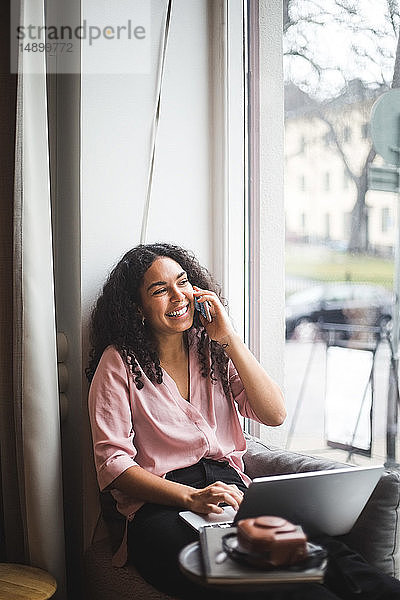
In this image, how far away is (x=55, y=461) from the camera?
2.00 meters

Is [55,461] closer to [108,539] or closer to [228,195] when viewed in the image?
[108,539]

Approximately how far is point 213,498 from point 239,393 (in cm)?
39

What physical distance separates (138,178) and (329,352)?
0.72m

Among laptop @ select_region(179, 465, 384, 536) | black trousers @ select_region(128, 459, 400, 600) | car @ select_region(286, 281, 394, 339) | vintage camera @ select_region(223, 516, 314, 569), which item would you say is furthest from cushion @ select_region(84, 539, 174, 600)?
car @ select_region(286, 281, 394, 339)

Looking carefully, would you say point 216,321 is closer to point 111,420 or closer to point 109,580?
point 111,420

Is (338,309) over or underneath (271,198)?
underneath

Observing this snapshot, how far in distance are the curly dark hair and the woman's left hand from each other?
0.09 metres

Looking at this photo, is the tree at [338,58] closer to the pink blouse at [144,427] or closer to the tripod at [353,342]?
the tripod at [353,342]

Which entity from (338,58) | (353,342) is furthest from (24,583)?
(338,58)

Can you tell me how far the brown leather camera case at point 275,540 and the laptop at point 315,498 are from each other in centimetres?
12

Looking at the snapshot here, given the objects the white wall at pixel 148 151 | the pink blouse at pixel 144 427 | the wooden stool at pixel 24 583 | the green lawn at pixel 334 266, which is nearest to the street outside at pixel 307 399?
the green lawn at pixel 334 266

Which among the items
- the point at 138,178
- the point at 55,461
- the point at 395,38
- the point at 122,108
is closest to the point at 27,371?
the point at 55,461

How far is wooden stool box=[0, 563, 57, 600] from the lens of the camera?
1756mm

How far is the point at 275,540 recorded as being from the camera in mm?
1113
